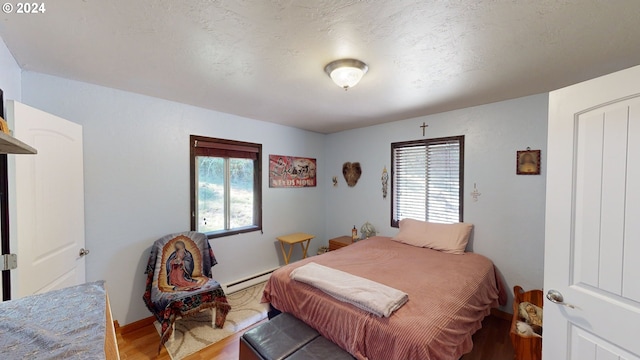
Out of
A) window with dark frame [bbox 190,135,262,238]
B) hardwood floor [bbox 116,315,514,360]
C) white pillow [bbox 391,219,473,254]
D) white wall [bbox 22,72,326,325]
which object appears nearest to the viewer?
hardwood floor [bbox 116,315,514,360]

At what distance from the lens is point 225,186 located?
3.33 m

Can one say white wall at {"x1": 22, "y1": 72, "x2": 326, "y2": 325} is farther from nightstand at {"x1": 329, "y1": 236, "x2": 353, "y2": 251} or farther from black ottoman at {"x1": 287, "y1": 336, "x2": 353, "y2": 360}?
black ottoman at {"x1": 287, "y1": 336, "x2": 353, "y2": 360}

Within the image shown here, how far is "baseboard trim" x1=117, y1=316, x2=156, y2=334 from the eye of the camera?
2.38m

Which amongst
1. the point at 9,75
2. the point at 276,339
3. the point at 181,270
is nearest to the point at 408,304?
the point at 276,339

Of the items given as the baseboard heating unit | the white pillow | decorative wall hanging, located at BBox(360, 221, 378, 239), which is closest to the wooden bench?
the baseboard heating unit

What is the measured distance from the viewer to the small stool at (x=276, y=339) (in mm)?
1599

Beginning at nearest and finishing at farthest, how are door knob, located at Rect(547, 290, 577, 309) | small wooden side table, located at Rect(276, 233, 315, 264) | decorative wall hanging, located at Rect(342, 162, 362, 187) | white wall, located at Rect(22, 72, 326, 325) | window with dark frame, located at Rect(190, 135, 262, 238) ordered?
door knob, located at Rect(547, 290, 577, 309) → white wall, located at Rect(22, 72, 326, 325) → window with dark frame, located at Rect(190, 135, 262, 238) → small wooden side table, located at Rect(276, 233, 315, 264) → decorative wall hanging, located at Rect(342, 162, 362, 187)

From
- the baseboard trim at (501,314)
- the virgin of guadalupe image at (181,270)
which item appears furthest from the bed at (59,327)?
the baseboard trim at (501,314)

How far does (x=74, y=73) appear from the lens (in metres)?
1.99

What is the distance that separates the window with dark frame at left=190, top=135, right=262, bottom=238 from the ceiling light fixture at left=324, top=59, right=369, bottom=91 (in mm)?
1966

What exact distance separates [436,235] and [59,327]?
10.4ft

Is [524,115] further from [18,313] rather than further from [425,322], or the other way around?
[18,313]

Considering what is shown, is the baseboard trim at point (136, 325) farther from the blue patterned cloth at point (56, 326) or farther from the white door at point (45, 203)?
the blue patterned cloth at point (56, 326)

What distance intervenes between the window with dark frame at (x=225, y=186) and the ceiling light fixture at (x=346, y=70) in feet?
6.45
